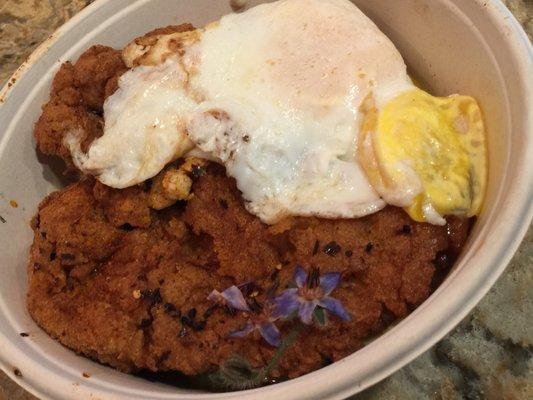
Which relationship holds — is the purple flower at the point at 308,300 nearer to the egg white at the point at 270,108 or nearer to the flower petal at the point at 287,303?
the flower petal at the point at 287,303

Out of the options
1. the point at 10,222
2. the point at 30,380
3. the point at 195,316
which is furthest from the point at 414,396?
the point at 10,222

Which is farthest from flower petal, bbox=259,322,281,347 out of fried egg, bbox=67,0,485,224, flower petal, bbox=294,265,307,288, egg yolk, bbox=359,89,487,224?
egg yolk, bbox=359,89,487,224

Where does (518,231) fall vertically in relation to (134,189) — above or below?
below

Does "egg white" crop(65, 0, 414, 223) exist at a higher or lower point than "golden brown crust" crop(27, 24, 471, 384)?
higher

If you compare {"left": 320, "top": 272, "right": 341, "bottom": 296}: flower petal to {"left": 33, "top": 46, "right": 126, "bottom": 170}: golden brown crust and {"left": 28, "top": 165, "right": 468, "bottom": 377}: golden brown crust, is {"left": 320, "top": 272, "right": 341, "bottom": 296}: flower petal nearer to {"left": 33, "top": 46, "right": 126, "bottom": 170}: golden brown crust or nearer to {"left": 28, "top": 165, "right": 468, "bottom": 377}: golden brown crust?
{"left": 28, "top": 165, "right": 468, "bottom": 377}: golden brown crust

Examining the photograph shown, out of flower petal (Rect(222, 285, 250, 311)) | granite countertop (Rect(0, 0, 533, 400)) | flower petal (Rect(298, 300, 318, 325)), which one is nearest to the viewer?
flower petal (Rect(298, 300, 318, 325))

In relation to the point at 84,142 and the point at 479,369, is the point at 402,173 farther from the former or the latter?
the point at 84,142

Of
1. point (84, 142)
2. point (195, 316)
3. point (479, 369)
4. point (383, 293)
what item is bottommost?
point (479, 369)

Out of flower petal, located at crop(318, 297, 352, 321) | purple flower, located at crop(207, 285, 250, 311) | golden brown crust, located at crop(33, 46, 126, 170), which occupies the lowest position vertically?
flower petal, located at crop(318, 297, 352, 321)

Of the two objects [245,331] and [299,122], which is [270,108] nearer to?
A: [299,122]
